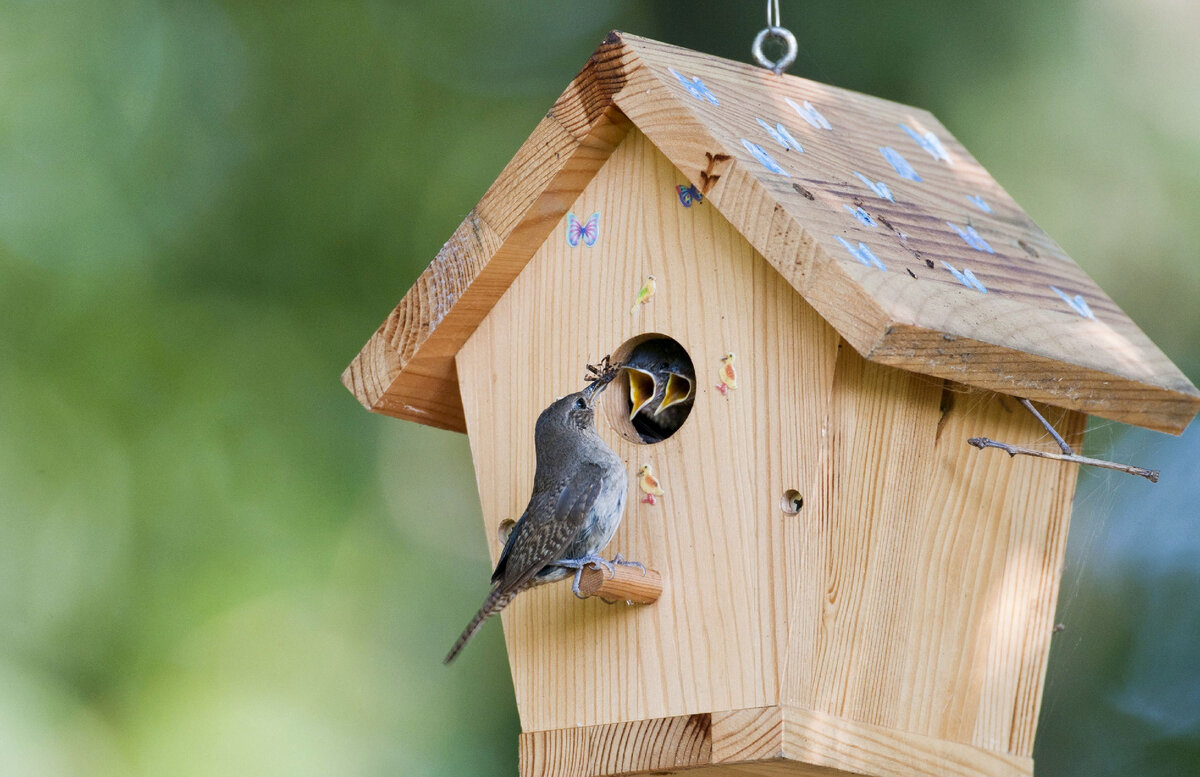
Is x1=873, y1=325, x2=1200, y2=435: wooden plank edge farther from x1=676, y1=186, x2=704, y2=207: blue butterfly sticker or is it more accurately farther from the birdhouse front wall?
x1=676, y1=186, x2=704, y2=207: blue butterfly sticker

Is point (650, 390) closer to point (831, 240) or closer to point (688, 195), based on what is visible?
point (688, 195)

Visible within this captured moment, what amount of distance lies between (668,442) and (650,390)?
227 mm

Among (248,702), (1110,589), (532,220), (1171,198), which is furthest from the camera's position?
(248,702)

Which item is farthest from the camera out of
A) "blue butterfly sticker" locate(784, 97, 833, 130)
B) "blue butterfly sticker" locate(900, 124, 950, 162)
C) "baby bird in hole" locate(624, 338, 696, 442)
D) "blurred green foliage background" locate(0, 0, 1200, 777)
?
"blurred green foliage background" locate(0, 0, 1200, 777)

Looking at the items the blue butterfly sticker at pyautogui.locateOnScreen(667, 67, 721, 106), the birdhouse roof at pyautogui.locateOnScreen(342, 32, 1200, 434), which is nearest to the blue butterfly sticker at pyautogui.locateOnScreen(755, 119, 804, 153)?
the birdhouse roof at pyautogui.locateOnScreen(342, 32, 1200, 434)

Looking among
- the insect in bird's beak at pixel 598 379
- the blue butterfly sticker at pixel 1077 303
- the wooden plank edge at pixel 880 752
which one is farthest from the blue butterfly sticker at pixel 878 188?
the wooden plank edge at pixel 880 752

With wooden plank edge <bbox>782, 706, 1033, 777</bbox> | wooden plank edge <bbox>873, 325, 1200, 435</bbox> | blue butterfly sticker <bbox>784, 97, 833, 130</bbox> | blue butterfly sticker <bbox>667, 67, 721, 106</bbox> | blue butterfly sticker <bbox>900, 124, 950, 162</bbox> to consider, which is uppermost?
blue butterfly sticker <bbox>900, 124, 950, 162</bbox>

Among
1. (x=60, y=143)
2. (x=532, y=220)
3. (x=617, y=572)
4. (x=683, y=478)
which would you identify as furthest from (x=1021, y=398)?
(x=60, y=143)

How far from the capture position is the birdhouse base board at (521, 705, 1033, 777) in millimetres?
2402

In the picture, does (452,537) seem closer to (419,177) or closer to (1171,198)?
(419,177)

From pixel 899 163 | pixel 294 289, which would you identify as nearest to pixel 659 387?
pixel 899 163

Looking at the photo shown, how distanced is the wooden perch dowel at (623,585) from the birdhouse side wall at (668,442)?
53 millimetres

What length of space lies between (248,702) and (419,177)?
7.53ft

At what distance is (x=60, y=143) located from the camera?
602 centimetres
